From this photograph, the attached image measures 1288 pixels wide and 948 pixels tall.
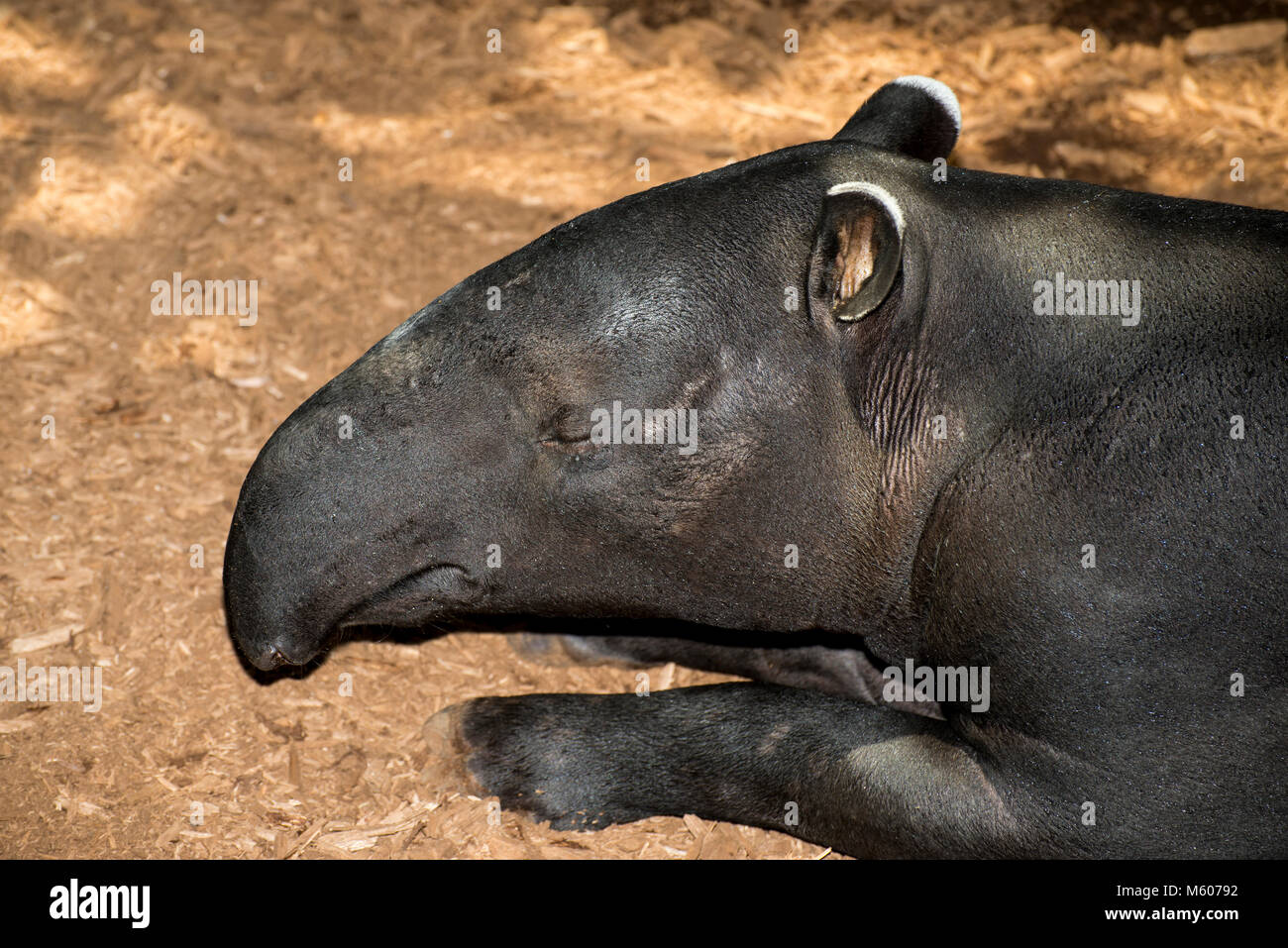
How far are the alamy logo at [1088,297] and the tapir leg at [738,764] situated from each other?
1278 millimetres

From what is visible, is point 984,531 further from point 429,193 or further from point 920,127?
point 429,193

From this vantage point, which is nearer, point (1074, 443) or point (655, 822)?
point (1074, 443)

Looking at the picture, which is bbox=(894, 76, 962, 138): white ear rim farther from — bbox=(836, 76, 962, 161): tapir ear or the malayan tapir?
the malayan tapir

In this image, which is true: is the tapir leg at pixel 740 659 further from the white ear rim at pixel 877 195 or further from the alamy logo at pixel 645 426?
the white ear rim at pixel 877 195

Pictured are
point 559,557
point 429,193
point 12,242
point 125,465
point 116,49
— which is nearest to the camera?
point 559,557

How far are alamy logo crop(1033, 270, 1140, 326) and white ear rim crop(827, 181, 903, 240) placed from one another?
0.52m

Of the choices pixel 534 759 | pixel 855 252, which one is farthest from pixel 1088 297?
pixel 534 759

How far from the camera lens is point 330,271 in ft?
20.0

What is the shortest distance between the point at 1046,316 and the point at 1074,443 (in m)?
0.37

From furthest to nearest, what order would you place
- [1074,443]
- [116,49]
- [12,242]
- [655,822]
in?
[116,49]
[12,242]
[655,822]
[1074,443]

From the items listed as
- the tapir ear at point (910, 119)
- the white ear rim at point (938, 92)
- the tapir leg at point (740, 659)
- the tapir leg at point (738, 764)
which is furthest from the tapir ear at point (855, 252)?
the tapir leg at point (740, 659)

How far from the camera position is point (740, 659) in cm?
470

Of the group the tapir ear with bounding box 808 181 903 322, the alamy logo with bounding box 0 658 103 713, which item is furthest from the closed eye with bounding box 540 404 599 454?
the alamy logo with bounding box 0 658 103 713
